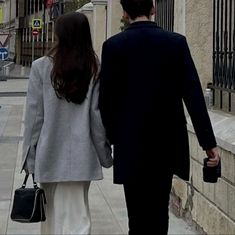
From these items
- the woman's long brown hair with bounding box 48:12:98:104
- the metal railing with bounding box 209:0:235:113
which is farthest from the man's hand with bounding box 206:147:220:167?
the metal railing with bounding box 209:0:235:113

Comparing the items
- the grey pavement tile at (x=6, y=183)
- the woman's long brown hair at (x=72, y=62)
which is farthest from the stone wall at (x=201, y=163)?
the grey pavement tile at (x=6, y=183)

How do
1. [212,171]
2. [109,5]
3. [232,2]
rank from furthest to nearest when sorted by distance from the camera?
[109,5]
[232,2]
[212,171]

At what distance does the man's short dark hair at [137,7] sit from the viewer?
3764 millimetres

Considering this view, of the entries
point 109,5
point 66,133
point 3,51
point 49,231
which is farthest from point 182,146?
point 3,51

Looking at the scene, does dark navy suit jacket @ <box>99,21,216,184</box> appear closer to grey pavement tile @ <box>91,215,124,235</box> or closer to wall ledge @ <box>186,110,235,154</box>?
wall ledge @ <box>186,110,235,154</box>

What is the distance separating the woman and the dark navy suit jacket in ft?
0.99

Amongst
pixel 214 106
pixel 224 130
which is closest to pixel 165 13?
pixel 214 106

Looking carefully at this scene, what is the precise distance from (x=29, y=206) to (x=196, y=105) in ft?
4.24

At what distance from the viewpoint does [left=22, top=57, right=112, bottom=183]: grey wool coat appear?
4039 mm

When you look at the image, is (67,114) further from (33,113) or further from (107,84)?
(107,84)

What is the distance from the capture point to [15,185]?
787 cm

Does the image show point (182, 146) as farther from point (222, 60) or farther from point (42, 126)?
point (222, 60)

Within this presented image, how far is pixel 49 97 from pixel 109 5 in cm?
1057

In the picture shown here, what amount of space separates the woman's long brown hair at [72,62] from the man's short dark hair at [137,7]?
1.22 feet
